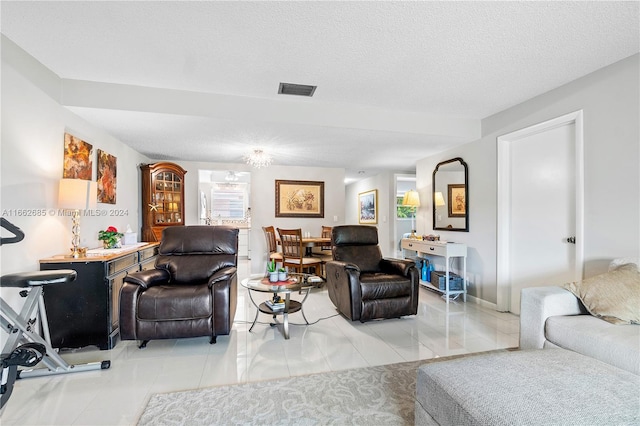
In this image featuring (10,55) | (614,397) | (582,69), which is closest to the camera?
(614,397)

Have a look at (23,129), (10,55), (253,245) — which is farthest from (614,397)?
(253,245)

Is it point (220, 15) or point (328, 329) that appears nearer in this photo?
point (220, 15)

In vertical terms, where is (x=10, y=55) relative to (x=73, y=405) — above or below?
above

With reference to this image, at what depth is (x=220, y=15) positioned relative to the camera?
6.32ft

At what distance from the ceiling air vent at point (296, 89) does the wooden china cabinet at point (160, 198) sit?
2734 millimetres

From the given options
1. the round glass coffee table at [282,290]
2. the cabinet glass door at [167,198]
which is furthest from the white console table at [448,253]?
the cabinet glass door at [167,198]

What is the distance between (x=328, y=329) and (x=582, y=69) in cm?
335

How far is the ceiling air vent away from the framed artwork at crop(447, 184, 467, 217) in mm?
2582

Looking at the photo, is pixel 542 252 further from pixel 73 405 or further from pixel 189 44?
pixel 73 405

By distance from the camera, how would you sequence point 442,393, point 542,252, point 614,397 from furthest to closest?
point 542,252 → point 442,393 → point 614,397

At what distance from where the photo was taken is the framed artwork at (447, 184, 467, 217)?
420 centimetres

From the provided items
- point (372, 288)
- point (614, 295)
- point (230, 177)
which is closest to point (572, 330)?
point (614, 295)

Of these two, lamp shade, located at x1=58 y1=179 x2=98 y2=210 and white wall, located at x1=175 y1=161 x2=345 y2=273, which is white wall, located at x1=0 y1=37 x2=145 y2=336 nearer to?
lamp shade, located at x1=58 y1=179 x2=98 y2=210

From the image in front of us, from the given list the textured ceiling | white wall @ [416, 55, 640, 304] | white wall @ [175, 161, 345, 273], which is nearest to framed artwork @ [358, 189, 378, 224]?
white wall @ [175, 161, 345, 273]
